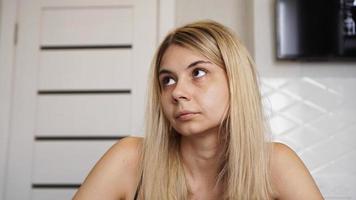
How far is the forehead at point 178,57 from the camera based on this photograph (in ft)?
2.64

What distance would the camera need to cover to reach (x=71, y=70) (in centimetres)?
174

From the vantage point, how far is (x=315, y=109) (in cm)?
147

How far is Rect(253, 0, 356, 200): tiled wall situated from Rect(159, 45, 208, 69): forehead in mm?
764

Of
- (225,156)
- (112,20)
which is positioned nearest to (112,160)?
(225,156)

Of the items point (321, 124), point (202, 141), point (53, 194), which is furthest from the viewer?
point (53, 194)

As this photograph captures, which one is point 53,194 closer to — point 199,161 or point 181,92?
point 199,161

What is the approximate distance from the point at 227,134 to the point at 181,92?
19 centimetres

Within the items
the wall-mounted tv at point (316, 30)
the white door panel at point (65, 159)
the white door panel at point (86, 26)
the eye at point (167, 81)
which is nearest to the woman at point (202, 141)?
the eye at point (167, 81)

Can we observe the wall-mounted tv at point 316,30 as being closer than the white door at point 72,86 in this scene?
Yes

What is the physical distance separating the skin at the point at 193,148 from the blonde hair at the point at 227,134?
0.03 m

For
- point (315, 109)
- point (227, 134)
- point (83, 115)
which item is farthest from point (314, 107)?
point (83, 115)

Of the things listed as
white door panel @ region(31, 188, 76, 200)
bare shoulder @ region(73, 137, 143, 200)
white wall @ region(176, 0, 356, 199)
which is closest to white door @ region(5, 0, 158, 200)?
white door panel @ region(31, 188, 76, 200)

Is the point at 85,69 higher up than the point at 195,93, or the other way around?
the point at 85,69

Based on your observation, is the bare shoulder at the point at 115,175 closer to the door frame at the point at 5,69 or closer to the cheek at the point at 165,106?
the cheek at the point at 165,106
